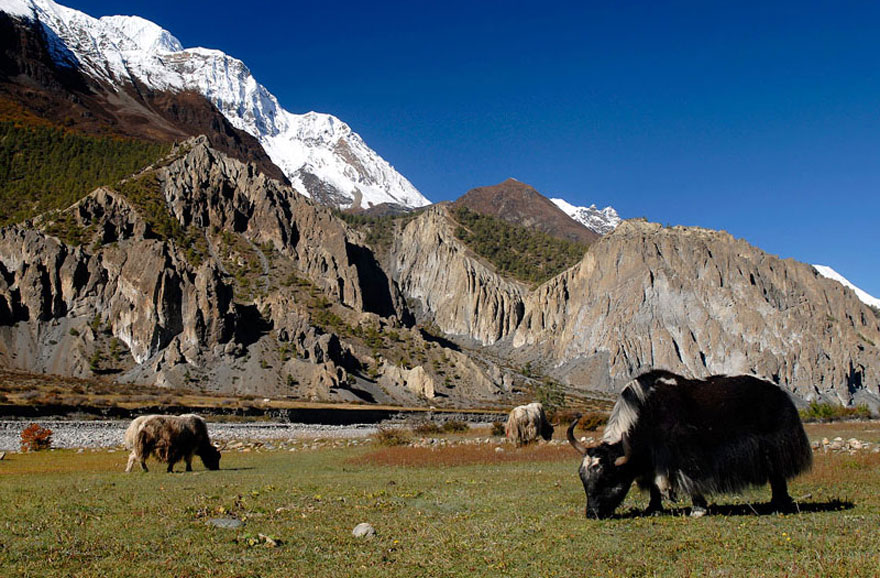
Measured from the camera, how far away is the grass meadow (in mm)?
8445

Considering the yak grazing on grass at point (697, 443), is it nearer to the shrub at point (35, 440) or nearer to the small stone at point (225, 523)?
the small stone at point (225, 523)

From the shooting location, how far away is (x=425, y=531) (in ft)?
36.2

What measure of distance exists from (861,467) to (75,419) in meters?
65.5

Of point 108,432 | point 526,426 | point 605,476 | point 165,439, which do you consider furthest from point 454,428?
point 605,476

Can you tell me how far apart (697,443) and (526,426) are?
85.3ft

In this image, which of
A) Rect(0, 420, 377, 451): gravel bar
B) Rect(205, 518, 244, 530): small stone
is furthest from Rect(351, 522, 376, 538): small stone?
Rect(0, 420, 377, 451): gravel bar

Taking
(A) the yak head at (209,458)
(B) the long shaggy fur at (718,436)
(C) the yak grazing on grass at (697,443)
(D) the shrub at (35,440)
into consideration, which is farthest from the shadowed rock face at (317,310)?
(B) the long shaggy fur at (718,436)

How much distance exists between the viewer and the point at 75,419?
199ft

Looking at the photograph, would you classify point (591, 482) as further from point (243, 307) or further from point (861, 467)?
point (243, 307)

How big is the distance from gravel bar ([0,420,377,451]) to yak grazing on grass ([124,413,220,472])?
22.8 metres

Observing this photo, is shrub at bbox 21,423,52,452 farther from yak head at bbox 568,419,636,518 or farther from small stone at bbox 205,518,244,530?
yak head at bbox 568,419,636,518

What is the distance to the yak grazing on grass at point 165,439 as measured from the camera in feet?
76.9

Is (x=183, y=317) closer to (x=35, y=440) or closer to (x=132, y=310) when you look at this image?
(x=132, y=310)

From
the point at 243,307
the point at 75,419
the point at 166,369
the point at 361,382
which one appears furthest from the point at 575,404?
the point at 75,419
